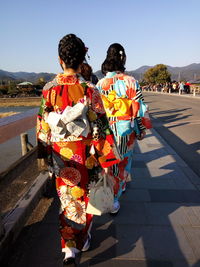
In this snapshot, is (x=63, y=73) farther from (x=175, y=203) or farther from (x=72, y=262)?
(x=175, y=203)

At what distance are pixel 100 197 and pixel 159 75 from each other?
56096mm

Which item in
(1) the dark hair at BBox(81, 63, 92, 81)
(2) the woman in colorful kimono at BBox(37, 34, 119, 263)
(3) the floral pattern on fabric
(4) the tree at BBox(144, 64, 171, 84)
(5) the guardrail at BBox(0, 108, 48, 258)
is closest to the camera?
(2) the woman in colorful kimono at BBox(37, 34, 119, 263)

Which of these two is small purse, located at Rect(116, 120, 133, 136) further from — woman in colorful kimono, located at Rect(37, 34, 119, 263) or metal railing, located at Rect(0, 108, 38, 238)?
metal railing, located at Rect(0, 108, 38, 238)

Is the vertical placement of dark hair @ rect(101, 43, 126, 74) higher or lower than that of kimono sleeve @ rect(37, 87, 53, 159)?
higher

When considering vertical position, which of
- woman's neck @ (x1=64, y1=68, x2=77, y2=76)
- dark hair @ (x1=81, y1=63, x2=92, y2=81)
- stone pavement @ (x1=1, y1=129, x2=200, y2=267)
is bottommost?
stone pavement @ (x1=1, y1=129, x2=200, y2=267)

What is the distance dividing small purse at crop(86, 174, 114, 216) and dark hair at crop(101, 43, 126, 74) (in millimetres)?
1261

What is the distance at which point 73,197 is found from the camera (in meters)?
1.95

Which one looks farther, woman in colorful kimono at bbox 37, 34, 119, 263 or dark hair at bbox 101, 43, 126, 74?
dark hair at bbox 101, 43, 126, 74

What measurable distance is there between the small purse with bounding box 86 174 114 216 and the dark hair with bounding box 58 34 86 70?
893 millimetres

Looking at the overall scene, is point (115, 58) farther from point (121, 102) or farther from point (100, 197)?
point (100, 197)

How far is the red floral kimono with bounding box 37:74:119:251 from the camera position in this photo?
1.80 meters

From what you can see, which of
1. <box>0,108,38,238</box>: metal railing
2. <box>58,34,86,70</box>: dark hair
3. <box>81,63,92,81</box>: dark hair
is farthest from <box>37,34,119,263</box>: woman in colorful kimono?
<box>81,63,92,81</box>: dark hair

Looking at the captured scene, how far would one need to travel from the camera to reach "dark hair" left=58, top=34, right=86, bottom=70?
178 cm

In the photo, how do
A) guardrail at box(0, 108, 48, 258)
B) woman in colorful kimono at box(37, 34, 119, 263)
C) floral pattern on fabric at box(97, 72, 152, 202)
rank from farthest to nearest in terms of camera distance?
floral pattern on fabric at box(97, 72, 152, 202) → guardrail at box(0, 108, 48, 258) → woman in colorful kimono at box(37, 34, 119, 263)
